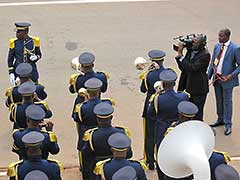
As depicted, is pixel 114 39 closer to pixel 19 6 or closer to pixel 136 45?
pixel 136 45

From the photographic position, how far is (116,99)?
10.8 meters

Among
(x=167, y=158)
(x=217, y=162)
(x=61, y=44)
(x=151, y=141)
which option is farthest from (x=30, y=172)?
(x=61, y=44)

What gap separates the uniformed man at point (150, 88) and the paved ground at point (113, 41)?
28 centimetres

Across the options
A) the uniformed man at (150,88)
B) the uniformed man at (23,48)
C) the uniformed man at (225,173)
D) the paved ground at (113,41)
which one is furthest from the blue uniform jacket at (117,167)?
the uniformed man at (23,48)

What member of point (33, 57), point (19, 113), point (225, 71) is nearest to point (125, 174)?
point (19, 113)

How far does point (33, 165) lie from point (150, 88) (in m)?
2.70

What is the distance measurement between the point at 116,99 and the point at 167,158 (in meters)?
5.15

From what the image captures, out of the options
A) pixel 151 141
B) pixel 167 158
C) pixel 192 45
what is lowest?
pixel 151 141

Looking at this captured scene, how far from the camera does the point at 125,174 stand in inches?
221

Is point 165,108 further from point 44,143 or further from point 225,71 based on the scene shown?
point 225,71

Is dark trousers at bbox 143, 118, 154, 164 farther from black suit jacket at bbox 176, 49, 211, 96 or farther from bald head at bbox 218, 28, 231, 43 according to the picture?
bald head at bbox 218, 28, 231, 43

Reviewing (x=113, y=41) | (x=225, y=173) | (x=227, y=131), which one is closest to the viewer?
(x=225, y=173)

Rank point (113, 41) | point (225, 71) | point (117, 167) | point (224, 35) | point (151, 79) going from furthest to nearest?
point (113, 41) → point (225, 71) → point (224, 35) → point (151, 79) → point (117, 167)

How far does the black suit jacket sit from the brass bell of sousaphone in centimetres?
311
